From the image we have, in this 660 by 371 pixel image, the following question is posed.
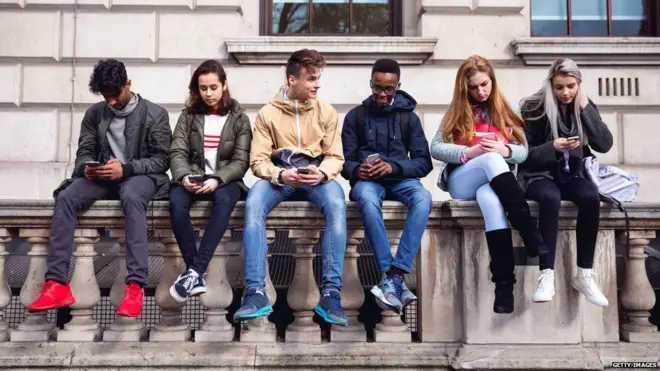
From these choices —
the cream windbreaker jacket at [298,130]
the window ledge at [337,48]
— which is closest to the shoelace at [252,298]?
the cream windbreaker jacket at [298,130]

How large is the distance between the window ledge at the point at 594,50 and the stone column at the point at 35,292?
586cm

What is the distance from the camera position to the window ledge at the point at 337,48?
7.21m

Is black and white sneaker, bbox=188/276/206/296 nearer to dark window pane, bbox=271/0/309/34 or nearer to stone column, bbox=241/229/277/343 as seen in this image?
stone column, bbox=241/229/277/343

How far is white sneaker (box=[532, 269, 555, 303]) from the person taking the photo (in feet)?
10.5

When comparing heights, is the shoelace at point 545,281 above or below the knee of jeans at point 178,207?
below

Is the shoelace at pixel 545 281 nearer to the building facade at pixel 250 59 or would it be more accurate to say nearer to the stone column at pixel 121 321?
the stone column at pixel 121 321

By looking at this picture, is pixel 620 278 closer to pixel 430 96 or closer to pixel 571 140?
pixel 571 140

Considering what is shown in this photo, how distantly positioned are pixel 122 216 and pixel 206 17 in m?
4.47

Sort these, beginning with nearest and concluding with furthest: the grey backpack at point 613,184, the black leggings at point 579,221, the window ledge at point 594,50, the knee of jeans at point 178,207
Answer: the black leggings at point 579,221, the knee of jeans at point 178,207, the grey backpack at point 613,184, the window ledge at point 594,50

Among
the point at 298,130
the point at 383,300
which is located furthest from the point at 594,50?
the point at 383,300

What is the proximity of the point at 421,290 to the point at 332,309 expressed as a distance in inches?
25.2

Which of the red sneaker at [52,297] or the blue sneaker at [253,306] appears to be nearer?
the blue sneaker at [253,306]

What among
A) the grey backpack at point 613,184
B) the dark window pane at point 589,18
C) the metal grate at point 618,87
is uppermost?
the dark window pane at point 589,18

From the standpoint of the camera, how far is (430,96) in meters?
7.32
